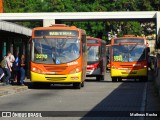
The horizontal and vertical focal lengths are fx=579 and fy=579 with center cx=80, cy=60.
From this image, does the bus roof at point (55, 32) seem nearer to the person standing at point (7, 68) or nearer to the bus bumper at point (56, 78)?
the bus bumper at point (56, 78)

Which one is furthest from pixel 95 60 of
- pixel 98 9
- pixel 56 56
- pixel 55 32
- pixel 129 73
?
pixel 98 9

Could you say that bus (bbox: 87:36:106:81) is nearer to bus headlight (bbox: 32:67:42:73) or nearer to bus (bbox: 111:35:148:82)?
bus (bbox: 111:35:148:82)

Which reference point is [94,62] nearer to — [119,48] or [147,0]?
[119,48]

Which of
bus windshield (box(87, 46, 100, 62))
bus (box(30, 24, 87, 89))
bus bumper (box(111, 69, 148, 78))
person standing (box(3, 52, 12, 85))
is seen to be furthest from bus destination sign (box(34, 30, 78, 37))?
bus windshield (box(87, 46, 100, 62))

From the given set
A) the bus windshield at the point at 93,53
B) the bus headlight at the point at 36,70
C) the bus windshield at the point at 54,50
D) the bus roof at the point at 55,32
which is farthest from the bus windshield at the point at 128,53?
the bus headlight at the point at 36,70

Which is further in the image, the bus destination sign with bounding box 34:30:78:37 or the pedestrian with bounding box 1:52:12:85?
the pedestrian with bounding box 1:52:12:85

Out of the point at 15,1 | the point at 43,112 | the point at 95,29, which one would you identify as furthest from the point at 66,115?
the point at 15,1

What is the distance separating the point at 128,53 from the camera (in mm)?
38625

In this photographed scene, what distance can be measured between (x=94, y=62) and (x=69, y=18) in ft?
47.3

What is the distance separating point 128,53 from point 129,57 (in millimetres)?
281

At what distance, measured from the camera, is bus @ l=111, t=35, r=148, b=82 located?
38.2m

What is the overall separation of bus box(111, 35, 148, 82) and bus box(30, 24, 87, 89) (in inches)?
385

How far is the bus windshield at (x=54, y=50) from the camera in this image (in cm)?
2845

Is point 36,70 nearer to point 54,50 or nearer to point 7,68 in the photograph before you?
point 54,50
